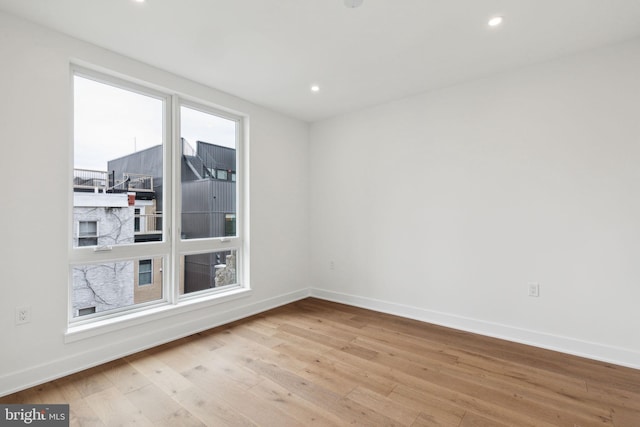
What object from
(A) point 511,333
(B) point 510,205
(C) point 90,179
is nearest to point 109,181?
(C) point 90,179

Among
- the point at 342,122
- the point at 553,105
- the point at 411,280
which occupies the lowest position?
the point at 411,280

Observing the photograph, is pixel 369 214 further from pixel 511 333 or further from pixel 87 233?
pixel 87 233

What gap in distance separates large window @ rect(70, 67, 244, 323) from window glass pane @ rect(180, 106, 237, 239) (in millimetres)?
12

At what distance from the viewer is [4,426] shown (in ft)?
5.63

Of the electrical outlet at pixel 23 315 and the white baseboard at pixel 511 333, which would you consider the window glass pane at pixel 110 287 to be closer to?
the electrical outlet at pixel 23 315

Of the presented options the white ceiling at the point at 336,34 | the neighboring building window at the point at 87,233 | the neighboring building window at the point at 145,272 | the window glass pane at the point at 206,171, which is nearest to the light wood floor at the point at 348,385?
the neighboring building window at the point at 145,272

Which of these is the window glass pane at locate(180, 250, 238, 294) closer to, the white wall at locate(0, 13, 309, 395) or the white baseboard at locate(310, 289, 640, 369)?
the white wall at locate(0, 13, 309, 395)

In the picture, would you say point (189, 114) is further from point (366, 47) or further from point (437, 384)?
point (437, 384)

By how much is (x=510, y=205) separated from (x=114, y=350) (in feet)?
12.7

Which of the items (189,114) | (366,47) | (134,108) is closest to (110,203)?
(134,108)

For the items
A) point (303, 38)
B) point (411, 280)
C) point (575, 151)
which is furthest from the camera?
point (411, 280)

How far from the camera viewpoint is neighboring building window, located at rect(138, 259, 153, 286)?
9.50ft

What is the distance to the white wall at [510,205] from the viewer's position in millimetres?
2484

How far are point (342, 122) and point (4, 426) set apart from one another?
4154 mm
